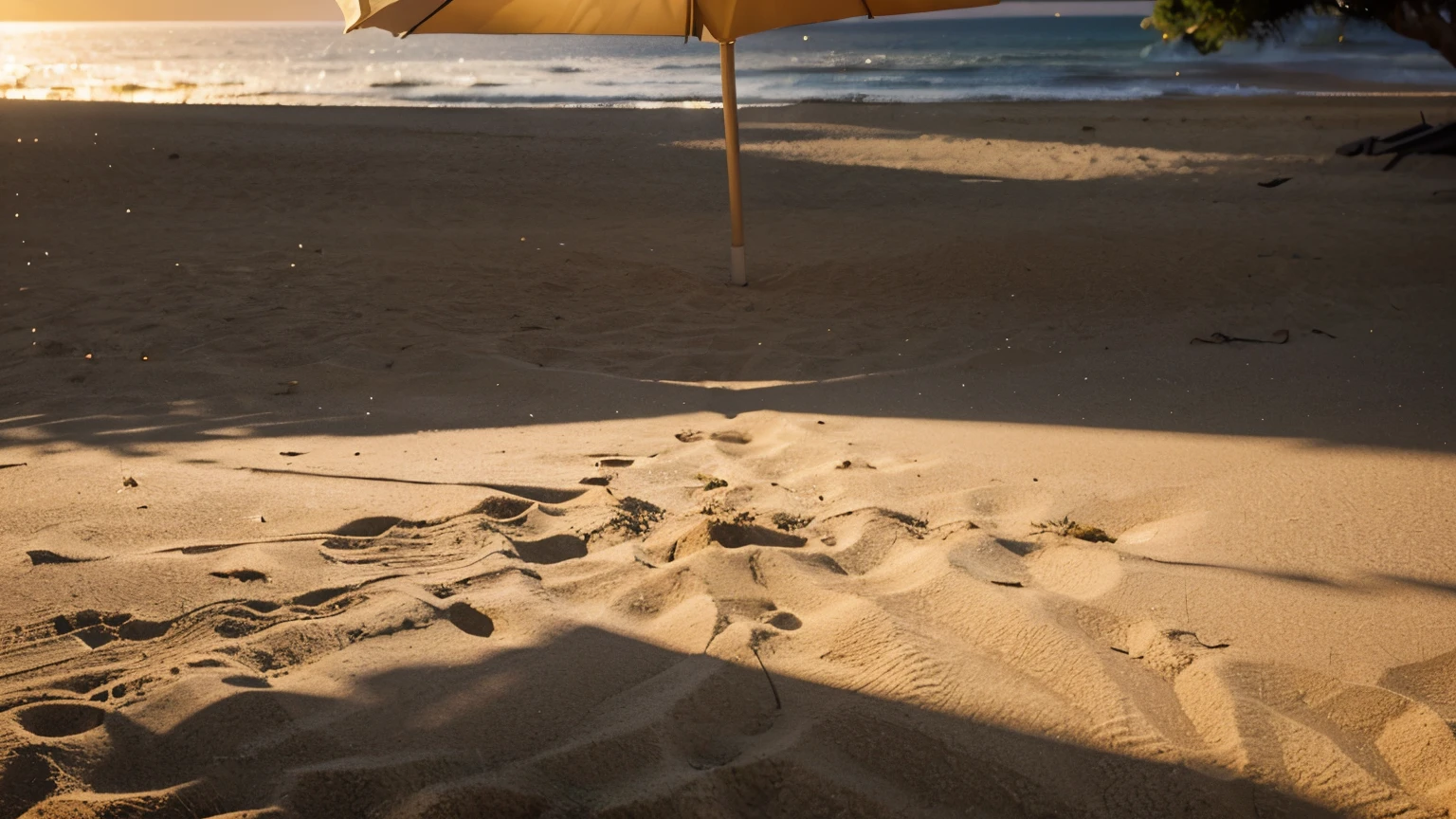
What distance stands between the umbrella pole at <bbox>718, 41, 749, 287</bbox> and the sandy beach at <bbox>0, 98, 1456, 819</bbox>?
1.29 feet

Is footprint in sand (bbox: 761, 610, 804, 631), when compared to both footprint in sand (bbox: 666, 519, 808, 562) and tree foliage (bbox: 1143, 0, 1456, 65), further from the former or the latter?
tree foliage (bbox: 1143, 0, 1456, 65)

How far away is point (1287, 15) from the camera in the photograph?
1647 centimetres

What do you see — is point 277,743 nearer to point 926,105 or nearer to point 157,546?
point 157,546

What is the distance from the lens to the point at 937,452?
3.57 metres

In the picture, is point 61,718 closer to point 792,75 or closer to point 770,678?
point 770,678

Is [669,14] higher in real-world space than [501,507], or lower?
higher

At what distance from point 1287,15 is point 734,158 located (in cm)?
1458

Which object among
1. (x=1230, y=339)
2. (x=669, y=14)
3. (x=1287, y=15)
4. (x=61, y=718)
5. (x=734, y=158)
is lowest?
(x=1230, y=339)

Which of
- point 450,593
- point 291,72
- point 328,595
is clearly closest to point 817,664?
point 450,593

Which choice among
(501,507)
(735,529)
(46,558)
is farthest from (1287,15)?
(46,558)

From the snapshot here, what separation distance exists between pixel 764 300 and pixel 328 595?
4804mm

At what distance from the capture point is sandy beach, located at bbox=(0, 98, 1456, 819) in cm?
171

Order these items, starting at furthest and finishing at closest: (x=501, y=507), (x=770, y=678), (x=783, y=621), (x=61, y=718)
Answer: (x=501, y=507) < (x=783, y=621) < (x=770, y=678) < (x=61, y=718)

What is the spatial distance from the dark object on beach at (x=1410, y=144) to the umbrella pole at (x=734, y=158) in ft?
27.1
